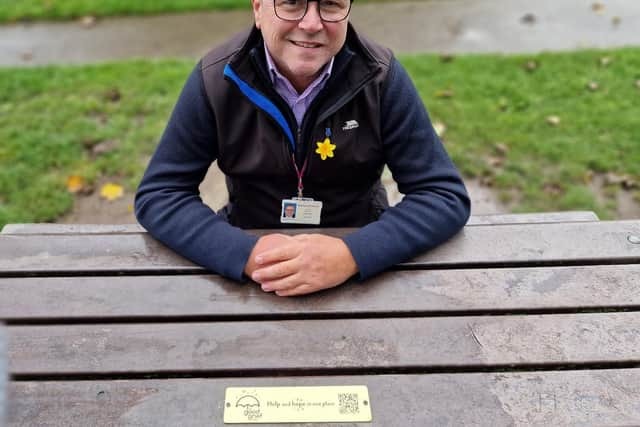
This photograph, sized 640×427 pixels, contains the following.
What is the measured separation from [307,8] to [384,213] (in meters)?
0.63

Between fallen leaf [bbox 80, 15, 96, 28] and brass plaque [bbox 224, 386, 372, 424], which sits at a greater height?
brass plaque [bbox 224, 386, 372, 424]

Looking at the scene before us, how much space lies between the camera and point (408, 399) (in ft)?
4.41

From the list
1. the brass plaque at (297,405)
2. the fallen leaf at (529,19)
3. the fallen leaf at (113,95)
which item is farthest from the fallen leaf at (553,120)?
the brass plaque at (297,405)

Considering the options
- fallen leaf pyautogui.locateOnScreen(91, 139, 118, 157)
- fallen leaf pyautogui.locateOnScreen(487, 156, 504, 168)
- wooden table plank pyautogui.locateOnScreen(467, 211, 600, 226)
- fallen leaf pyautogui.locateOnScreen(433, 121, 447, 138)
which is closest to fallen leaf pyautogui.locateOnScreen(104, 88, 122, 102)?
fallen leaf pyautogui.locateOnScreen(91, 139, 118, 157)

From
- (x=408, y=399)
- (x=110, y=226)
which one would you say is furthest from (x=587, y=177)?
(x=110, y=226)

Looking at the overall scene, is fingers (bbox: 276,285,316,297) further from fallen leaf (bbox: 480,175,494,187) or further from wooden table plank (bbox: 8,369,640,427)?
fallen leaf (bbox: 480,175,494,187)

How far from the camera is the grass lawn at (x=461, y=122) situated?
3.42 meters

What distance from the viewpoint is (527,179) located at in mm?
3436

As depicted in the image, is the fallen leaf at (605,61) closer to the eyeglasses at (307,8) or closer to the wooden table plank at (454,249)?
the wooden table plank at (454,249)

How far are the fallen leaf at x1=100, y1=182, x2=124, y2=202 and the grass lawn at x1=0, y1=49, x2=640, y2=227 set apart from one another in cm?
6

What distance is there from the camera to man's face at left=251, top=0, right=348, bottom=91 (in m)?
1.69

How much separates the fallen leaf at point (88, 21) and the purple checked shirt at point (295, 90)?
3.56m

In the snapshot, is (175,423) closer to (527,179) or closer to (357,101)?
(357,101)

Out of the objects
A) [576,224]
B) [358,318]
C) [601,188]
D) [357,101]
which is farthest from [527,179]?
[358,318]
